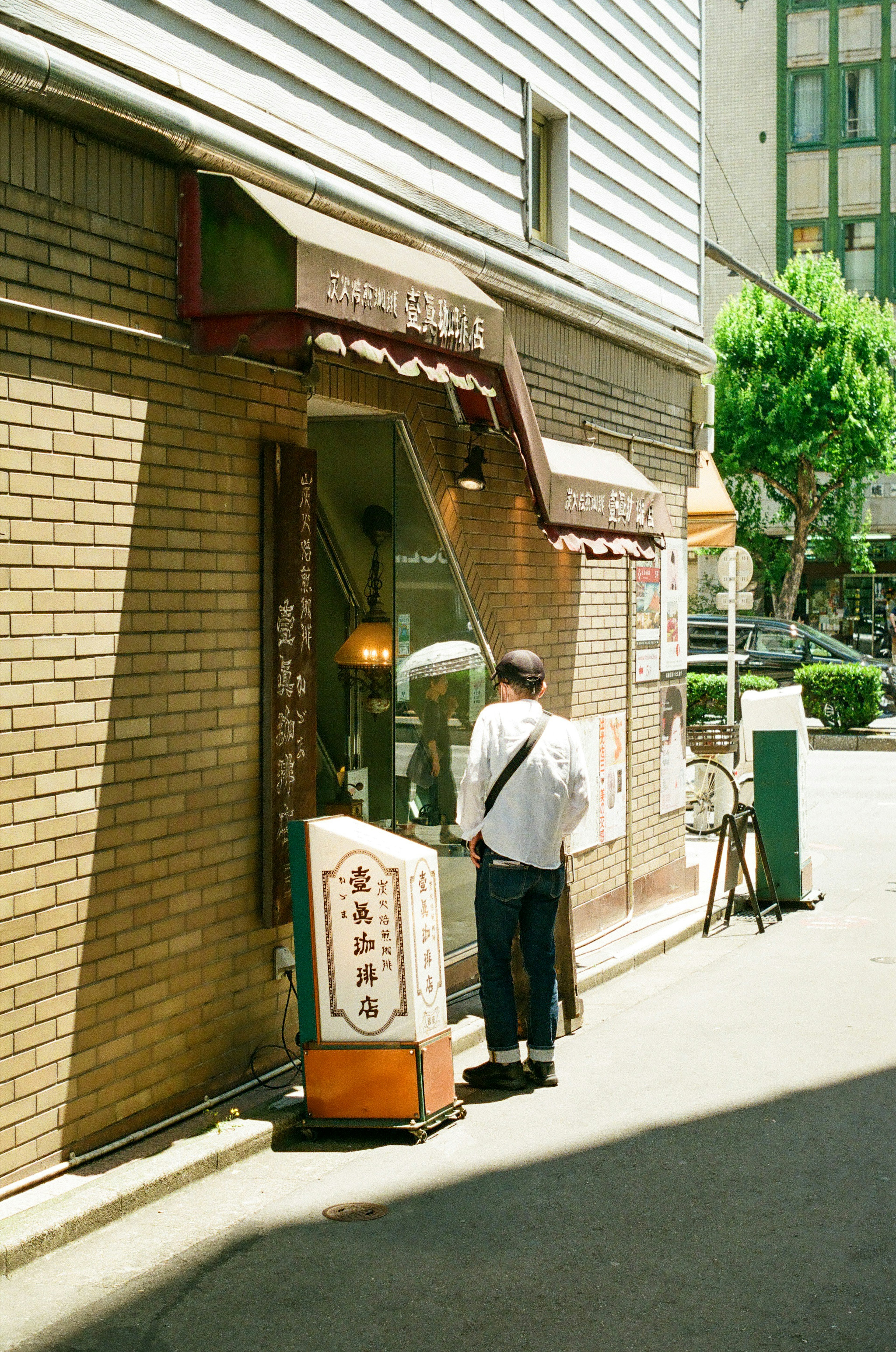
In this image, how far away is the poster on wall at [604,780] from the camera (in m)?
9.34

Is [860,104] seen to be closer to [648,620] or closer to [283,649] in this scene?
[648,620]

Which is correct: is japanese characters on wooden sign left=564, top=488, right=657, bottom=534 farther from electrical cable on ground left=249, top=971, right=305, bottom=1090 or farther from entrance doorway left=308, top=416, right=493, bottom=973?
electrical cable on ground left=249, top=971, right=305, bottom=1090

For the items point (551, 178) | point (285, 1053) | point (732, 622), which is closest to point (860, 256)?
point (732, 622)

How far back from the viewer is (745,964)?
8.97 m

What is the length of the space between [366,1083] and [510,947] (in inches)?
43.9

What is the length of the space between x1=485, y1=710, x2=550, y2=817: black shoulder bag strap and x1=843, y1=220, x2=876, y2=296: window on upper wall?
124 ft

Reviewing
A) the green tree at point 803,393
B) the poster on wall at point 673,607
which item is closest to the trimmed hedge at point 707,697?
the poster on wall at point 673,607

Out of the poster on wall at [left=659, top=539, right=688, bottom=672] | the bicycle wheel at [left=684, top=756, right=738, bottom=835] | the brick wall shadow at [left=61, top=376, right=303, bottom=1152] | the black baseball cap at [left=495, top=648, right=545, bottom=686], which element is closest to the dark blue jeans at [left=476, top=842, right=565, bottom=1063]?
the black baseball cap at [left=495, top=648, right=545, bottom=686]

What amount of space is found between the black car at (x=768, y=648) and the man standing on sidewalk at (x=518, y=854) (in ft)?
60.8

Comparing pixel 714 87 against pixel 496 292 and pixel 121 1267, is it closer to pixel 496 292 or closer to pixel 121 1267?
pixel 496 292

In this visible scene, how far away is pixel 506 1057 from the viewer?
256 inches

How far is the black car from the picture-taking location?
25391 millimetres

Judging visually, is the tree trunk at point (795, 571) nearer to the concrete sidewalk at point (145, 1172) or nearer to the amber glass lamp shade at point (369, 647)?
the amber glass lamp shade at point (369, 647)

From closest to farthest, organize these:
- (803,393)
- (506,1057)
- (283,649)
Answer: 1. (283,649)
2. (506,1057)
3. (803,393)
